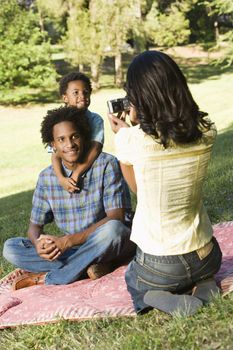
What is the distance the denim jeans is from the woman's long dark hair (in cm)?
64

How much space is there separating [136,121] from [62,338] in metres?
1.29

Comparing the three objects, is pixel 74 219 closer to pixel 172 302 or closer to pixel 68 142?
pixel 68 142

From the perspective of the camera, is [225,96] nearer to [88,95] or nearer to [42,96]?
[42,96]

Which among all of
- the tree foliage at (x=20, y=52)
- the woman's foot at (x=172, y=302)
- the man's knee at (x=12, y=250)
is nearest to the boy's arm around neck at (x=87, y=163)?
the man's knee at (x=12, y=250)

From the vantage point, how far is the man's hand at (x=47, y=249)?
438cm

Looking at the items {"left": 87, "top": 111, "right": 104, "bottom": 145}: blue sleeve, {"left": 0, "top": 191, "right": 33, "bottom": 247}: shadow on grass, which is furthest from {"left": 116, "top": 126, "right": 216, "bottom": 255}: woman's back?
{"left": 0, "top": 191, "right": 33, "bottom": 247}: shadow on grass

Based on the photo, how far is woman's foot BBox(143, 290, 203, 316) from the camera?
325 cm

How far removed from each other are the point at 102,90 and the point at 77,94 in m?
27.5

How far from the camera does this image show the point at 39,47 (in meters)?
31.0

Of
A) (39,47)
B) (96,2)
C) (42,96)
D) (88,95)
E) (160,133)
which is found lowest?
(42,96)

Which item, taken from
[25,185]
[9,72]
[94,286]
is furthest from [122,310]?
[9,72]

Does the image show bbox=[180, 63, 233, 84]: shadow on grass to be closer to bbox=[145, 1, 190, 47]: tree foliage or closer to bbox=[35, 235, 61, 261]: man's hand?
bbox=[145, 1, 190, 47]: tree foliage

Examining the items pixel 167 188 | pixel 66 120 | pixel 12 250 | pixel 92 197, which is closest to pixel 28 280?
pixel 12 250

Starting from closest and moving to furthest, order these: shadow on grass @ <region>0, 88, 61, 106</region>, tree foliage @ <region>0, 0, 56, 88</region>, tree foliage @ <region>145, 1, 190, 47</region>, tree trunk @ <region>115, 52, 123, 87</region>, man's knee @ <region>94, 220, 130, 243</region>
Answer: man's knee @ <region>94, 220, 130, 243</region>
tree foliage @ <region>0, 0, 56, 88</region>
shadow on grass @ <region>0, 88, 61, 106</region>
tree trunk @ <region>115, 52, 123, 87</region>
tree foliage @ <region>145, 1, 190, 47</region>
